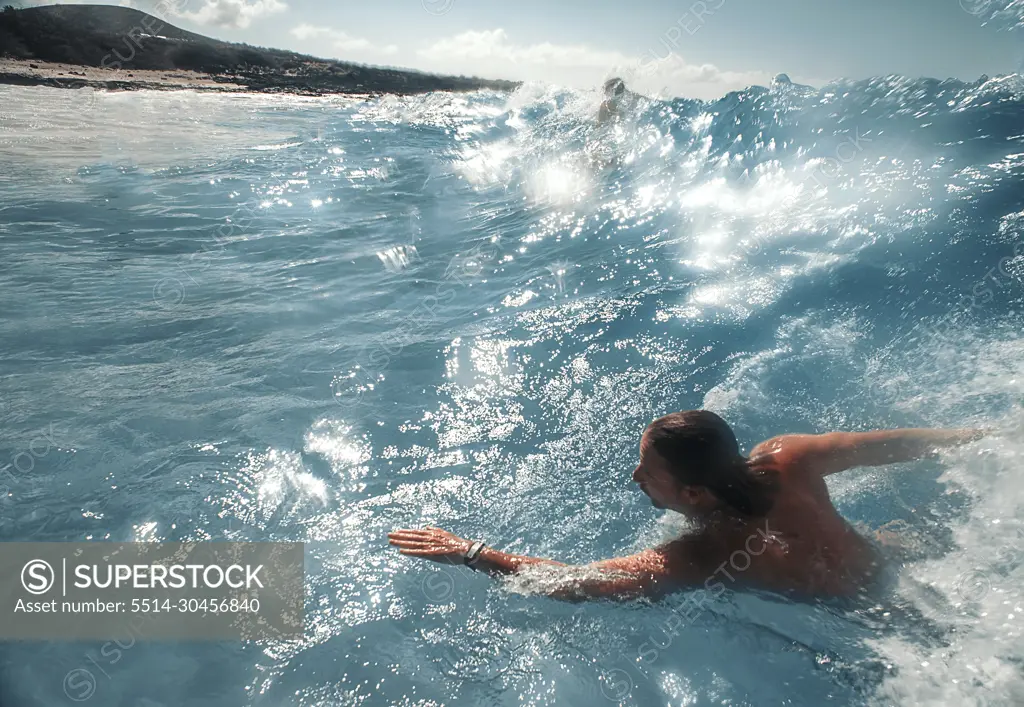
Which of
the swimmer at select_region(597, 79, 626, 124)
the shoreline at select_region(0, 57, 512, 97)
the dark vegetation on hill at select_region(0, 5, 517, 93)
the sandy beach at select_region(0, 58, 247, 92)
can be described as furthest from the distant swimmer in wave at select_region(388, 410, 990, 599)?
the dark vegetation on hill at select_region(0, 5, 517, 93)

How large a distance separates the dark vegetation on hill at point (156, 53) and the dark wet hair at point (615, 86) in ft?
73.6

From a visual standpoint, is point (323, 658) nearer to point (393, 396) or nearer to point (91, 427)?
point (393, 396)

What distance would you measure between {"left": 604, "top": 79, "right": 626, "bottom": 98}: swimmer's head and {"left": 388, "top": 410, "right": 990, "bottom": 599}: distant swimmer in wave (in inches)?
423

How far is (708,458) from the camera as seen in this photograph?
226cm

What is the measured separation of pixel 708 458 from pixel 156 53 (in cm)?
4107

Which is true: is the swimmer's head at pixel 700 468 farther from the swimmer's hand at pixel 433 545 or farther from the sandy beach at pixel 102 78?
the sandy beach at pixel 102 78

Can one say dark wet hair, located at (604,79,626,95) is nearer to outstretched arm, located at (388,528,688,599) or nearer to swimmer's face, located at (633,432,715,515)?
swimmer's face, located at (633,432,715,515)

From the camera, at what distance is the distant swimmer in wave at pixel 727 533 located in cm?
231

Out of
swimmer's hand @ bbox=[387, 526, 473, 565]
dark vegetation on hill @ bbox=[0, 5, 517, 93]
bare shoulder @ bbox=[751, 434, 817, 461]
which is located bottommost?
swimmer's hand @ bbox=[387, 526, 473, 565]

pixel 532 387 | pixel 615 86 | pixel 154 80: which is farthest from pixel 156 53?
pixel 532 387
